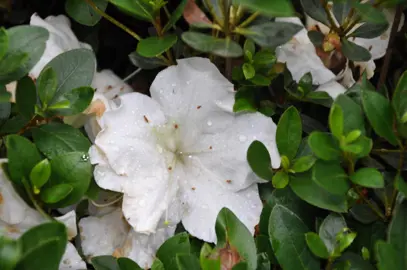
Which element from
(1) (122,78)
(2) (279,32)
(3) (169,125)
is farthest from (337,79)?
(1) (122,78)

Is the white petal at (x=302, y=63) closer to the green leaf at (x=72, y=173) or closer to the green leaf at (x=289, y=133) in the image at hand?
the green leaf at (x=289, y=133)

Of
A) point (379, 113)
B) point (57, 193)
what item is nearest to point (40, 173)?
point (57, 193)

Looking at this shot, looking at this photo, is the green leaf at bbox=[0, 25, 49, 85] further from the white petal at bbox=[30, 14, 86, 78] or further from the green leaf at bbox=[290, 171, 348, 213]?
the green leaf at bbox=[290, 171, 348, 213]

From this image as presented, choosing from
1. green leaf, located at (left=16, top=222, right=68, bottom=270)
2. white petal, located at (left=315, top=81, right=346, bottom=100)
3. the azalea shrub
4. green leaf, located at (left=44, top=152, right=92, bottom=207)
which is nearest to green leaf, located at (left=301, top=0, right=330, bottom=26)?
the azalea shrub

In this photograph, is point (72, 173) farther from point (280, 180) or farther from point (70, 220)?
point (280, 180)

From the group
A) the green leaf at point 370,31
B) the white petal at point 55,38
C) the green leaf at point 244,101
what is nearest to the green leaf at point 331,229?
the green leaf at point 244,101

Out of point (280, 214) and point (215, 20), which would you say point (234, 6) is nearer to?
point (215, 20)
